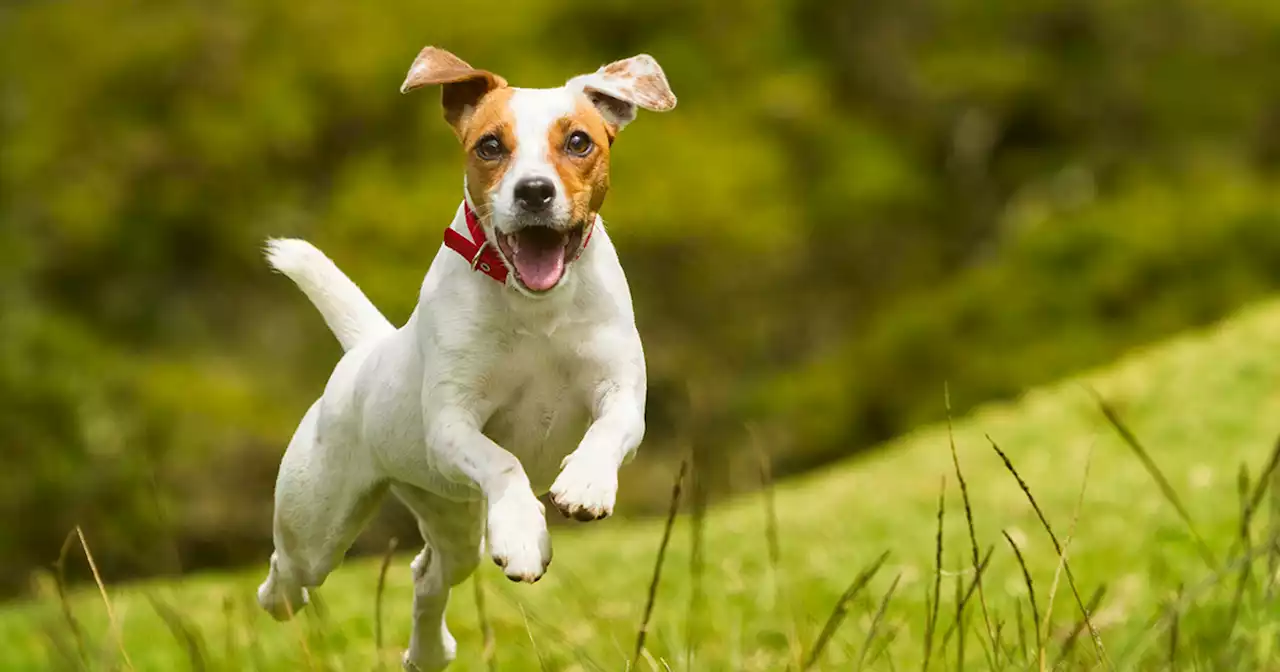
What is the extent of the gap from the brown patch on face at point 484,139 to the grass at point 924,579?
854mm

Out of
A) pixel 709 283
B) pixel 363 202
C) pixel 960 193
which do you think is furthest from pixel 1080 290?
pixel 363 202

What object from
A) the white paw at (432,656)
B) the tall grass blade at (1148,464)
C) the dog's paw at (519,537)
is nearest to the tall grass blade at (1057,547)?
the tall grass blade at (1148,464)

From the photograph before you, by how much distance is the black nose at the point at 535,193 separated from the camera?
9.76ft

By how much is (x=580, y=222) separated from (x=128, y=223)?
→ 76.3ft

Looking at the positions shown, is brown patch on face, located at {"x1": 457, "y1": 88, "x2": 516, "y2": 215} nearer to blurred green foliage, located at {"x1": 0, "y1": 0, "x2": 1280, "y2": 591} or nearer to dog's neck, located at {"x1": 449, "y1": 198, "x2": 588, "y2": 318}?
dog's neck, located at {"x1": 449, "y1": 198, "x2": 588, "y2": 318}

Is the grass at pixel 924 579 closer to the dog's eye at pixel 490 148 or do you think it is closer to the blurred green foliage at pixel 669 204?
the dog's eye at pixel 490 148

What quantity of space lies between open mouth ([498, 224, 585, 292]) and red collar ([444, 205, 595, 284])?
0.11m

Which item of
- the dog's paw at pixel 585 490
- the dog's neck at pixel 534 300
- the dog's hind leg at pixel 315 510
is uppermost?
the dog's neck at pixel 534 300

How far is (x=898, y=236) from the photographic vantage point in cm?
3162

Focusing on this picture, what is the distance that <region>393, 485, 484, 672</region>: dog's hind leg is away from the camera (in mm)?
3938

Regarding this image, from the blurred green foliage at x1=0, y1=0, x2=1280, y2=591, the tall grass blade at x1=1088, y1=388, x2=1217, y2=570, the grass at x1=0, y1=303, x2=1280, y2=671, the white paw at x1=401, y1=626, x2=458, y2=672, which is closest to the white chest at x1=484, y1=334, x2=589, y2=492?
the grass at x1=0, y1=303, x2=1280, y2=671

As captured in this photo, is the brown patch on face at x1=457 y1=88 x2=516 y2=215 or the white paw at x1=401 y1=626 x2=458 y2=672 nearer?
the brown patch on face at x1=457 y1=88 x2=516 y2=215

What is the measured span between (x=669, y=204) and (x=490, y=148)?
2220cm

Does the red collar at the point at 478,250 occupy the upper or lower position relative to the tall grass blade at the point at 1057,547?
upper
